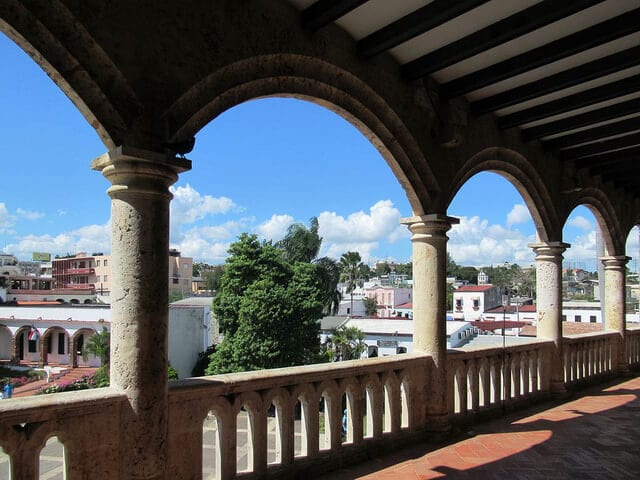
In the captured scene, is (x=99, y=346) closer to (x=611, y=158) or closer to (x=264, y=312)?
(x=264, y=312)

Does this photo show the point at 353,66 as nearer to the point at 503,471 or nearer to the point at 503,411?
the point at 503,471

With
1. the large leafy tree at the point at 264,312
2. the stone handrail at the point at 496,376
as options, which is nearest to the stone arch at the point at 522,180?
the stone handrail at the point at 496,376

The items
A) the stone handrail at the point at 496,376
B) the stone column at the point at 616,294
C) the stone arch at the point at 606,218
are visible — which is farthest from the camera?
the stone column at the point at 616,294

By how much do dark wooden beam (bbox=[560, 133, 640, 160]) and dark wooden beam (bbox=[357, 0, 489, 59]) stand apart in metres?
3.96

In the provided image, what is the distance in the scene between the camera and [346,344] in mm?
27406

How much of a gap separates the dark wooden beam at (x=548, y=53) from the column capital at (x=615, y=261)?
5049 mm

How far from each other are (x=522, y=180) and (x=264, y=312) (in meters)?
19.3

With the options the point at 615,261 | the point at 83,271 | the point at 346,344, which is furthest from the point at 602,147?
the point at 83,271

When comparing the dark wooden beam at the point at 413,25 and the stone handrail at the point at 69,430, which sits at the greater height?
the dark wooden beam at the point at 413,25

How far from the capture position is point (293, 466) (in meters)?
3.48

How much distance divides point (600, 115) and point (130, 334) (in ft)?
16.8

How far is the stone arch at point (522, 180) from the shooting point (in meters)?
5.32

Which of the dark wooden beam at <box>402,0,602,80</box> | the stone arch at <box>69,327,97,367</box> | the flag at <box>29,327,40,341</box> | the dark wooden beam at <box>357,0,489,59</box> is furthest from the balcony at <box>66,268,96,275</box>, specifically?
the dark wooden beam at <box>357,0,489,59</box>

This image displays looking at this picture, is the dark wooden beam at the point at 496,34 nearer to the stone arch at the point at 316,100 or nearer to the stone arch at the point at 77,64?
the stone arch at the point at 316,100
